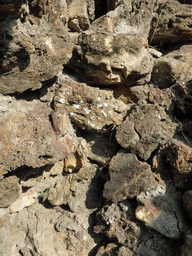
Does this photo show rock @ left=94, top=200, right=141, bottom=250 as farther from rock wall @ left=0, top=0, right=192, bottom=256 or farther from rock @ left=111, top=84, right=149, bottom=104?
rock @ left=111, top=84, right=149, bottom=104

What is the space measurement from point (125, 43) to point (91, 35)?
15.5 inches

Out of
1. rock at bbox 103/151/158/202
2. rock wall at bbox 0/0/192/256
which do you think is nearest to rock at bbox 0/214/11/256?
rock wall at bbox 0/0/192/256

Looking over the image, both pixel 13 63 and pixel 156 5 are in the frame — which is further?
pixel 156 5

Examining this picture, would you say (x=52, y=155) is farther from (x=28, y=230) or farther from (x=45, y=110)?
(x=28, y=230)

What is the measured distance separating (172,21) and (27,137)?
88.7 inches

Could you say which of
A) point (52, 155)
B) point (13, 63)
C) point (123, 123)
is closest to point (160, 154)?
point (123, 123)

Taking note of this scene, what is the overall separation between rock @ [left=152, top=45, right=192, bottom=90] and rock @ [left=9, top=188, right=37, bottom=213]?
2073 mm

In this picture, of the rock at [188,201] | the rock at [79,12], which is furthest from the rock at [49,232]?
the rock at [79,12]

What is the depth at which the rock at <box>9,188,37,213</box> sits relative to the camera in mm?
2009

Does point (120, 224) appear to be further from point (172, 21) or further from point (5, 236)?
point (172, 21)

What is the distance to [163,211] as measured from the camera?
190 cm

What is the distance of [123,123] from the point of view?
2.12m

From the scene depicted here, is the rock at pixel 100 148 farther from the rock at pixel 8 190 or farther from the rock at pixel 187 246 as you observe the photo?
the rock at pixel 187 246

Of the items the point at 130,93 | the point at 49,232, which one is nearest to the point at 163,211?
the point at 49,232
